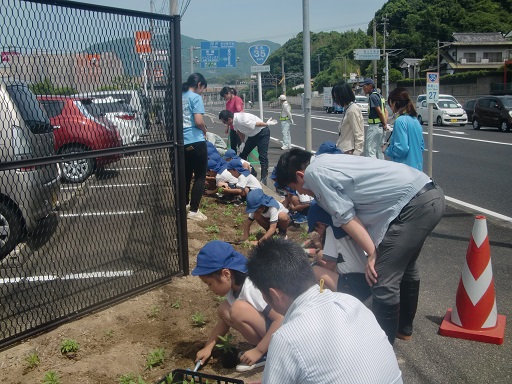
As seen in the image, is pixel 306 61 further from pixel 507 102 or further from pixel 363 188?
pixel 507 102

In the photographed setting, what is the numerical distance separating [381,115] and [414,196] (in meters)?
5.92

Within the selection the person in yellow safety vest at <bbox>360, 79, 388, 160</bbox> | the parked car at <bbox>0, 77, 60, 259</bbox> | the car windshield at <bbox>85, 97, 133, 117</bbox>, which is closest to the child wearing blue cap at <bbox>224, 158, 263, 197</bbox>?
the person in yellow safety vest at <bbox>360, 79, 388, 160</bbox>

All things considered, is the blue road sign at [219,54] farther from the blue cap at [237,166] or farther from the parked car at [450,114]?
the blue cap at [237,166]

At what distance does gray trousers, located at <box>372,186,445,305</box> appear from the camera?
3.45 m

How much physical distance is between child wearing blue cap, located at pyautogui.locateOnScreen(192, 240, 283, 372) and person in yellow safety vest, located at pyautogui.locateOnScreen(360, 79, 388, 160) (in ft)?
20.2

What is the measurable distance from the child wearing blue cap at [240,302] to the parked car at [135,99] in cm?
151

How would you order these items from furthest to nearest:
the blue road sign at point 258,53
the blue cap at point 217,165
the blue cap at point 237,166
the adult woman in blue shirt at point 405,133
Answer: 1. the blue road sign at point 258,53
2. the blue cap at point 217,165
3. the blue cap at point 237,166
4. the adult woman in blue shirt at point 405,133

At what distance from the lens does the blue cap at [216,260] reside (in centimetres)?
344

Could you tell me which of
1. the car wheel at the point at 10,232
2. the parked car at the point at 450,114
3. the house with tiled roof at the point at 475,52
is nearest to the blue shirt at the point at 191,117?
the car wheel at the point at 10,232

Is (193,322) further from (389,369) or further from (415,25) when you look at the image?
(415,25)

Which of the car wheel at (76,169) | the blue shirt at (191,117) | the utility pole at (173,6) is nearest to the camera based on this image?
the car wheel at (76,169)

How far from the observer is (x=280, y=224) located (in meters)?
6.44

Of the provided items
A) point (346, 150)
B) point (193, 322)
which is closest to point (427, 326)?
point (193, 322)

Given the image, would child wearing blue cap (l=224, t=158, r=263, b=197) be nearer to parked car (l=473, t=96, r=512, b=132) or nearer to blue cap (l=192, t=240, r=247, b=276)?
blue cap (l=192, t=240, r=247, b=276)
